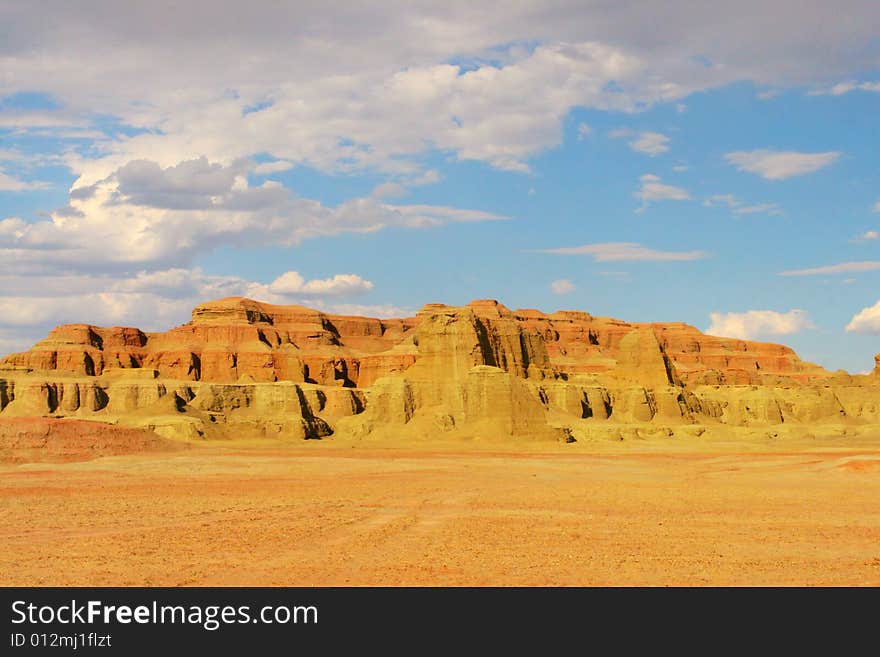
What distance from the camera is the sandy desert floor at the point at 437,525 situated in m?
16.3

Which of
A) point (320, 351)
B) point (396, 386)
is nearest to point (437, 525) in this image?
point (396, 386)

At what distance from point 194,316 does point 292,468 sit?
109061 mm

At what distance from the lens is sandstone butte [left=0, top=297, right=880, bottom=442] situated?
7856 centimetres

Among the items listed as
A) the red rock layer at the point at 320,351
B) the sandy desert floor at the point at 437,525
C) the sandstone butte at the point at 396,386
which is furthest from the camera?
the red rock layer at the point at 320,351

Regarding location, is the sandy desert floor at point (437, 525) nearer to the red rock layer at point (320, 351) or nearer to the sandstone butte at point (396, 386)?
the sandstone butte at point (396, 386)

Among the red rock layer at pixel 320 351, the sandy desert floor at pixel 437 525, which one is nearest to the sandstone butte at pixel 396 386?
the red rock layer at pixel 320 351

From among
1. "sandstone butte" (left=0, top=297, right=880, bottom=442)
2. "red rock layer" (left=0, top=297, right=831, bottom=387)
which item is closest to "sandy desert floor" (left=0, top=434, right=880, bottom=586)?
"sandstone butte" (left=0, top=297, right=880, bottom=442)

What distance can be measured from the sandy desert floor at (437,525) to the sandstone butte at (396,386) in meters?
32.9

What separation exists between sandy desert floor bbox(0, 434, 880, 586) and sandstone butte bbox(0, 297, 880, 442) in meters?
32.9

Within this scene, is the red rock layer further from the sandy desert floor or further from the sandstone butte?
the sandy desert floor

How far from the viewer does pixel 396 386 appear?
80.4 meters

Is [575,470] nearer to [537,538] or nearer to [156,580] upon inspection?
[537,538]

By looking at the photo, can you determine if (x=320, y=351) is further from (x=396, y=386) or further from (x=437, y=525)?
(x=437, y=525)

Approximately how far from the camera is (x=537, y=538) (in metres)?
20.6
